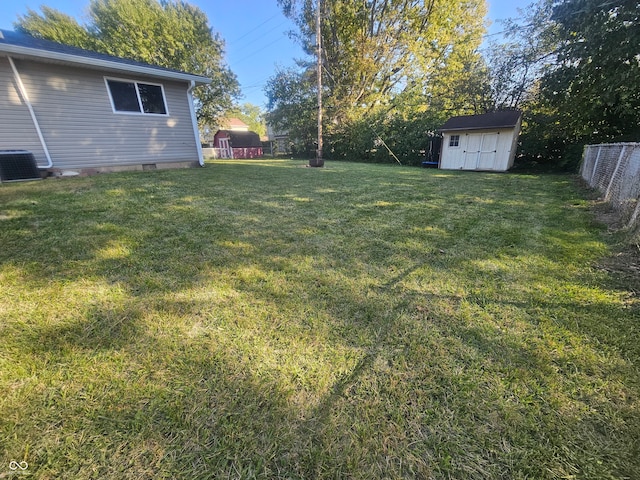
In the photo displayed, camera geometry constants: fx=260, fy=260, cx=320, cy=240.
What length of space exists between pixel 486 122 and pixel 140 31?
23.2 m

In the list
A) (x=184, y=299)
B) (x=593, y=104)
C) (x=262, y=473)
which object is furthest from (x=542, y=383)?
(x=593, y=104)

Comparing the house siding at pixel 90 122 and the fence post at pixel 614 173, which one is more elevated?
the house siding at pixel 90 122

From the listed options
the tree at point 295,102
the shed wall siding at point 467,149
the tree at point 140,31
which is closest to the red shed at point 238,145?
the tree at point 295,102

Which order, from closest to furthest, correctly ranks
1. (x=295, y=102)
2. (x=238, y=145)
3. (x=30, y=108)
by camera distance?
(x=30, y=108) < (x=295, y=102) < (x=238, y=145)

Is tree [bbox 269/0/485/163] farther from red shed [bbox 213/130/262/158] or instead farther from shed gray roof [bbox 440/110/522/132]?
red shed [bbox 213/130/262/158]

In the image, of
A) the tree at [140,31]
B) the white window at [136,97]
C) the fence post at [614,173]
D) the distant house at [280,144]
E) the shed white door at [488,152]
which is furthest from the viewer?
the distant house at [280,144]

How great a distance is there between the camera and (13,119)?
19.7 ft

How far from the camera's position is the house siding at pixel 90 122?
246 inches

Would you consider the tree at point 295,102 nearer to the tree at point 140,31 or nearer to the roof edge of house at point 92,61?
the tree at point 140,31

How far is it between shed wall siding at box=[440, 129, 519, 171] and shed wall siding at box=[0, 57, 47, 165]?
47.2 feet

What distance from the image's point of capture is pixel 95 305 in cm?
174

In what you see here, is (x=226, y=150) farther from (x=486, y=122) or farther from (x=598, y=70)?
(x=598, y=70)

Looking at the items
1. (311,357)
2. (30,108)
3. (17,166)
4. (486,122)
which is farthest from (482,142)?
(17,166)

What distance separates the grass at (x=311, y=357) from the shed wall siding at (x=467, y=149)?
10.0 metres
